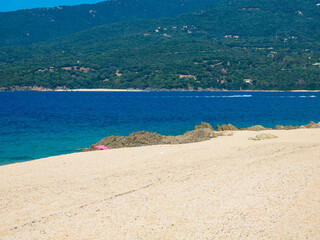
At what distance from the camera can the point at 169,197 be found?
10516mm

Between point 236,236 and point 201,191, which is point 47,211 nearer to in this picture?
point 201,191

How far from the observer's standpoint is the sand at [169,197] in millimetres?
8258

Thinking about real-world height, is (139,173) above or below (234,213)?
below

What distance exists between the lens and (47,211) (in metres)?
9.95

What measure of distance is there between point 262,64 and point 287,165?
181599 mm

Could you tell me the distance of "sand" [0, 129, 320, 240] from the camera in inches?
325

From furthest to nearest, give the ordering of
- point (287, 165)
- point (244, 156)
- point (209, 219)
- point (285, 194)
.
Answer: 1. point (244, 156)
2. point (287, 165)
3. point (285, 194)
4. point (209, 219)

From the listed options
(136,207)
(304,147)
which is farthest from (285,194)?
(304,147)

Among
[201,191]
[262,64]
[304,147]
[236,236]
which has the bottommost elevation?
[262,64]

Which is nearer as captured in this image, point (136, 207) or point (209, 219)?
point (209, 219)

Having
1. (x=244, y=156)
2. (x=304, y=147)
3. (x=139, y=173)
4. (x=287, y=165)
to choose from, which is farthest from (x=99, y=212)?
(x=304, y=147)

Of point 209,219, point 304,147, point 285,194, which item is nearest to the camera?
point 209,219

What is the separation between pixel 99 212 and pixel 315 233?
4.59 m

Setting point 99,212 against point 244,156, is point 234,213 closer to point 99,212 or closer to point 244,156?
point 99,212
